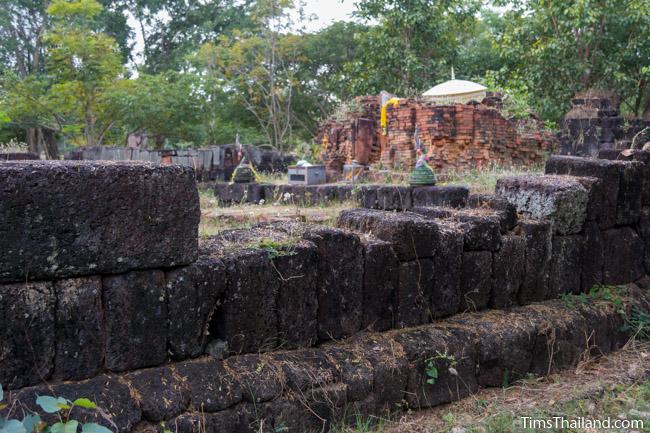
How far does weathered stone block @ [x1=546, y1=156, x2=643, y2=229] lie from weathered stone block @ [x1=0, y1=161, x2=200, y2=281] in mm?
4405

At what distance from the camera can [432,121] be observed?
14195mm

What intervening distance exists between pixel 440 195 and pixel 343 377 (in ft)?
18.0

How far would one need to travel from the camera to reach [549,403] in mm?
4273

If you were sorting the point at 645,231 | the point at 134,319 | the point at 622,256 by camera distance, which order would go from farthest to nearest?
the point at 645,231 → the point at 622,256 → the point at 134,319

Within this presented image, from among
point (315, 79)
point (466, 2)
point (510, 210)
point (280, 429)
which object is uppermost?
point (466, 2)

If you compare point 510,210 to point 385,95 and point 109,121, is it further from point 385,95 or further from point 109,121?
point 109,121

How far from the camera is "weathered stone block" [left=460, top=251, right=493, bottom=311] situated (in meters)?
4.82

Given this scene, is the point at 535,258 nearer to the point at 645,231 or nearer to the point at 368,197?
the point at 645,231

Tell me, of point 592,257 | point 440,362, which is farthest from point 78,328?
point 592,257

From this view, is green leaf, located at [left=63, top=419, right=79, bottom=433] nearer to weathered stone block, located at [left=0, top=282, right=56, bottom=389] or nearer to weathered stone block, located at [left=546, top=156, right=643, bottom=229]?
weathered stone block, located at [left=0, top=282, right=56, bottom=389]

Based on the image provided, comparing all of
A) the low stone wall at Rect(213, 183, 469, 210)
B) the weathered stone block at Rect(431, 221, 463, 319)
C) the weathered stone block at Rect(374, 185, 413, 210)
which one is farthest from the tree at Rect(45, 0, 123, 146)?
the weathered stone block at Rect(431, 221, 463, 319)

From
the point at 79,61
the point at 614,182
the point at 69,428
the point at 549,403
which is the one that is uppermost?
the point at 79,61

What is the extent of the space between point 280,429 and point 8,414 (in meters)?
1.38

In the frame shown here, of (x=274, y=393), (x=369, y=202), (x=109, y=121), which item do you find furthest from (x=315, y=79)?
(x=274, y=393)
